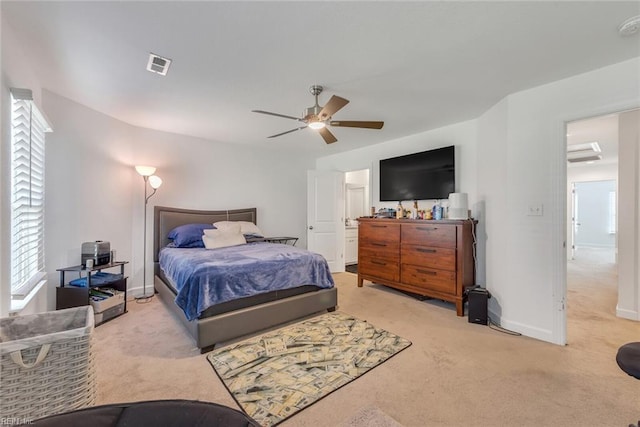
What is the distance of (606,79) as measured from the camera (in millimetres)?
2225

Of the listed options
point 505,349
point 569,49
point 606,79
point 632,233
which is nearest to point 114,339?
point 505,349

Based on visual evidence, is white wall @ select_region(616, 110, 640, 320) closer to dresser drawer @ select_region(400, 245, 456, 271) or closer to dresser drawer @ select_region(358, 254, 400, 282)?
dresser drawer @ select_region(400, 245, 456, 271)

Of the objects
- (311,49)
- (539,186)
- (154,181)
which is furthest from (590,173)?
(154,181)

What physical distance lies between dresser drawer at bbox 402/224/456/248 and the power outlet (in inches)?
29.2

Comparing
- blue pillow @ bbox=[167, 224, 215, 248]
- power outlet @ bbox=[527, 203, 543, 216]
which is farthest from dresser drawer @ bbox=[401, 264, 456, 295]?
blue pillow @ bbox=[167, 224, 215, 248]

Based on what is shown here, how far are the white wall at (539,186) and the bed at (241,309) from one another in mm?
1989

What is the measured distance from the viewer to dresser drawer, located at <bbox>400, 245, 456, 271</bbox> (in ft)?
10.5

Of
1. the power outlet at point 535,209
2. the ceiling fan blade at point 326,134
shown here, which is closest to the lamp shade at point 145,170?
the ceiling fan blade at point 326,134

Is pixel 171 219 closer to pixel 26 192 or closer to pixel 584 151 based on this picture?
pixel 26 192

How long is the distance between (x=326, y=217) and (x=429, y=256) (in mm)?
2378

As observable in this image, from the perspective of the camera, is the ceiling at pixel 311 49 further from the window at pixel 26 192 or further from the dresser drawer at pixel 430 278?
the dresser drawer at pixel 430 278

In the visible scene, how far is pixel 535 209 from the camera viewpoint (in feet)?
8.51

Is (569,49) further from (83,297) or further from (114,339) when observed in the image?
(83,297)

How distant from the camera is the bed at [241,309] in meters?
2.34
